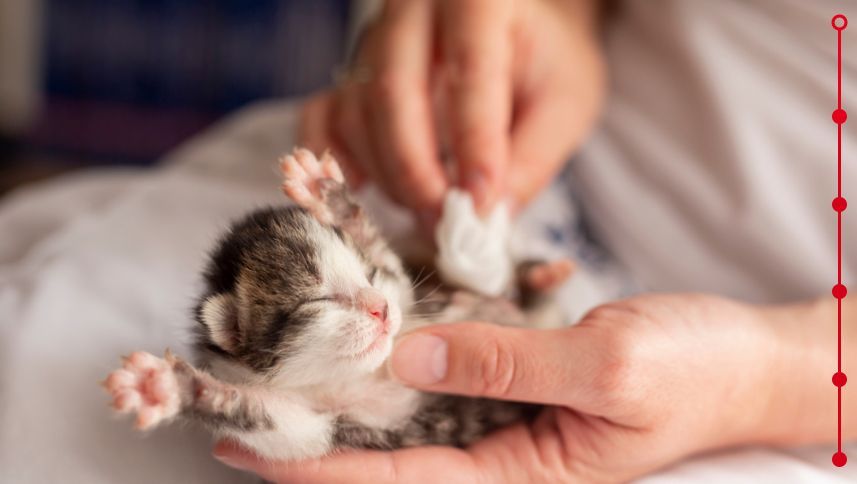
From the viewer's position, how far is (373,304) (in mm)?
981

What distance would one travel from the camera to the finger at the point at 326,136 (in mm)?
1656

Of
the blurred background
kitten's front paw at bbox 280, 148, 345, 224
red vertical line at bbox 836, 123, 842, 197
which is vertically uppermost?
the blurred background

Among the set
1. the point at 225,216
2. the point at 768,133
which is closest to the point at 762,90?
the point at 768,133

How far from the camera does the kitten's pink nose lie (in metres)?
0.98

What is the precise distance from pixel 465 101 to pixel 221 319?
0.62 metres

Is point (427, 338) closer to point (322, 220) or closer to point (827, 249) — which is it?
point (322, 220)

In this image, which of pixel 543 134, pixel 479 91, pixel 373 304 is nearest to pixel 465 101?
pixel 479 91

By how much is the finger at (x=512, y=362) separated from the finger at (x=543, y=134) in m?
0.52

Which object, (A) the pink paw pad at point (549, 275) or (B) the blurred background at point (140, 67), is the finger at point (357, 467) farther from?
(B) the blurred background at point (140, 67)

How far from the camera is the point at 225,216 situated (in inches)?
64.3

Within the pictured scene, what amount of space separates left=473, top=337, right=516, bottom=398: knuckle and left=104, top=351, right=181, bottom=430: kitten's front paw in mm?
363

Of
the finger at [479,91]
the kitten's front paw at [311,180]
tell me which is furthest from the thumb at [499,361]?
the finger at [479,91]

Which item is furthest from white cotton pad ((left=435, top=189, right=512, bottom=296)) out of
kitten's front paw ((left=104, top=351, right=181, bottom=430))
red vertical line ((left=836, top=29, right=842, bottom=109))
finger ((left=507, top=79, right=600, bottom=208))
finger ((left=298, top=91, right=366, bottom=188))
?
red vertical line ((left=836, top=29, right=842, bottom=109))

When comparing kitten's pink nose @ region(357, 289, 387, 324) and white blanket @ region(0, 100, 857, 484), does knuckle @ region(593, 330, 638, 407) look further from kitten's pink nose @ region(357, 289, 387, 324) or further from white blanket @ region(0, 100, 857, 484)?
kitten's pink nose @ region(357, 289, 387, 324)
